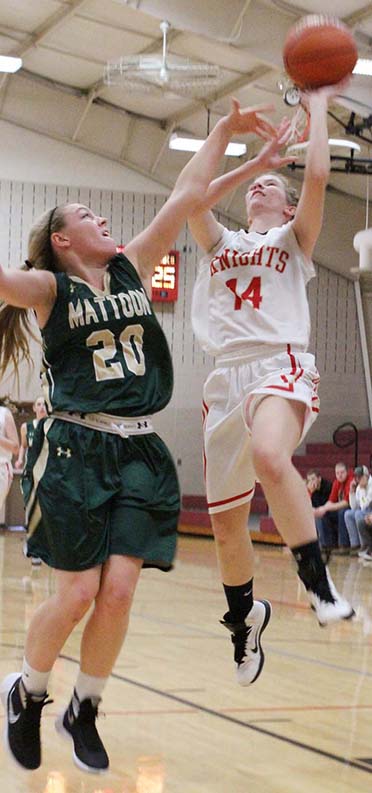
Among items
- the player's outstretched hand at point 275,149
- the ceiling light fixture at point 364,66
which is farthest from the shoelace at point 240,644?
the ceiling light fixture at point 364,66

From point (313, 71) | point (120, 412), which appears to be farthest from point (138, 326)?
point (313, 71)

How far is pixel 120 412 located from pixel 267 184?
5.50ft

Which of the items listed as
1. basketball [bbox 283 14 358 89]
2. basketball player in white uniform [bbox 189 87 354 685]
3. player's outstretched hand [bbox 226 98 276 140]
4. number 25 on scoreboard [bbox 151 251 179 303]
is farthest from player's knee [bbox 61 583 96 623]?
number 25 on scoreboard [bbox 151 251 179 303]

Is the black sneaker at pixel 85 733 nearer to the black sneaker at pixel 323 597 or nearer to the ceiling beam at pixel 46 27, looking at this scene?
the black sneaker at pixel 323 597

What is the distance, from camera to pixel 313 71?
464 cm

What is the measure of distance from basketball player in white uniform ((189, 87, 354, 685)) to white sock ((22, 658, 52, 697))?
1086 millimetres

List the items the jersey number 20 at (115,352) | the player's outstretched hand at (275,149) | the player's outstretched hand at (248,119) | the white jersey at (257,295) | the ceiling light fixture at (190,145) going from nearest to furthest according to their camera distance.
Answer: the jersey number 20 at (115,352)
the player's outstretched hand at (248,119)
the player's outstretched hand at (275,149)
the white jersey at (257,295)
the ceiling light fixture at (190,145)

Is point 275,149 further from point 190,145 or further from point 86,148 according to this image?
point 86,148

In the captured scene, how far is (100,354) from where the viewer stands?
12.7 feet

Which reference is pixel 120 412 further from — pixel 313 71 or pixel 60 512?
pixel 313 71

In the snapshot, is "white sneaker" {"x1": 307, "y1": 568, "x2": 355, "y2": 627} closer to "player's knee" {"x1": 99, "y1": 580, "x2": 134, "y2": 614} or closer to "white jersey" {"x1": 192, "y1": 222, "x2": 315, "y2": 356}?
"player's knee" {"x1": 99, "y1": 580, "x2": 134, "y2": 614}

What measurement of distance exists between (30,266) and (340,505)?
37.7 ft

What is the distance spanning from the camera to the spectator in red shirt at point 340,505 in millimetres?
15141

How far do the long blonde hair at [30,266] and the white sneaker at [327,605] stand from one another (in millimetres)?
1366
